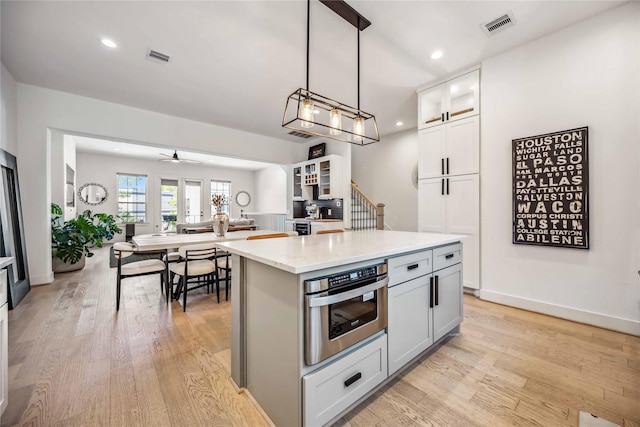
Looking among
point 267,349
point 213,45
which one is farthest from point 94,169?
point 267,349

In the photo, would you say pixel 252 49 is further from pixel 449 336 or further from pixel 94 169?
pixel 94 169

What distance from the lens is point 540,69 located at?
2773mm

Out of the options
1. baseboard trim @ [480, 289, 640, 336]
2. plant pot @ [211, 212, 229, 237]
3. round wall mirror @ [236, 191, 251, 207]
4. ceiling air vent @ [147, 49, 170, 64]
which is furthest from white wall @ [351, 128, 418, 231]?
round wall mirror @ [236, 191, 251, 207]

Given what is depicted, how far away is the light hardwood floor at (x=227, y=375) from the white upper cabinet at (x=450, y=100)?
2513 mm

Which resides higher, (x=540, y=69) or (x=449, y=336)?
(x=540, y=69)

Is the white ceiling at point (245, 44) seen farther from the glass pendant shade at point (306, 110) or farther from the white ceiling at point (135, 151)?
the white ceiling at point (135, 151)

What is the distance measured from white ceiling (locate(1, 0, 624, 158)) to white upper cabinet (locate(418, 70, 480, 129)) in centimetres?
16

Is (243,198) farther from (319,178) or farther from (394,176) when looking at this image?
(394,176)

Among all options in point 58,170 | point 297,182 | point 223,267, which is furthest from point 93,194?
point 223,267

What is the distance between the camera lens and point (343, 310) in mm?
1364

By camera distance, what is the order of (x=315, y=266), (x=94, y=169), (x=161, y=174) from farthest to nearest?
(x=161, y=174), (x=94, y=169), (x=315, y=266)

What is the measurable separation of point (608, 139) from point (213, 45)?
4040 millimetres

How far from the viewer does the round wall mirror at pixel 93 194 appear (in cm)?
772

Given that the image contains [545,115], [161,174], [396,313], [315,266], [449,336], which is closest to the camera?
[315,266]
